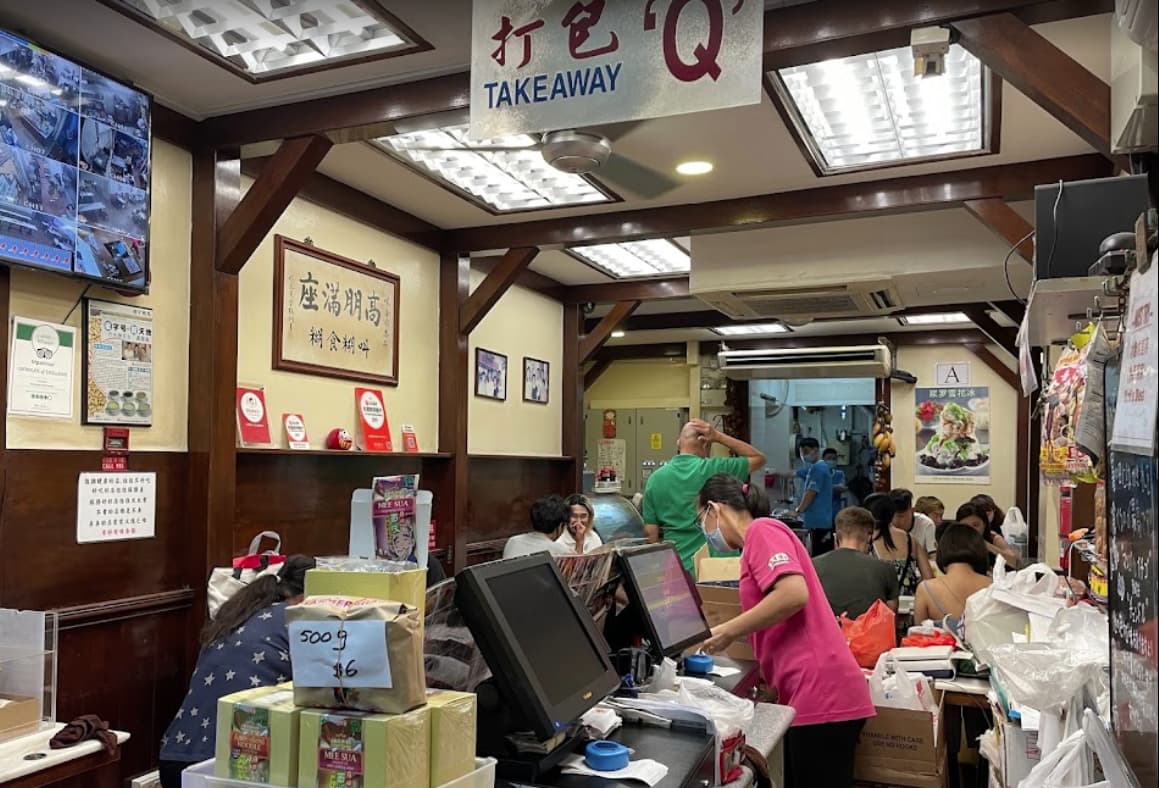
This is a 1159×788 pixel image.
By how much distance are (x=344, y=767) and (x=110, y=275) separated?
2488 millimetres

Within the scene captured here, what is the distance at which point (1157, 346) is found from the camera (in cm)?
108

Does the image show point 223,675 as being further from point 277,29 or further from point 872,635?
point 872,635

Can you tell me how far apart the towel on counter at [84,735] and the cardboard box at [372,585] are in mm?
1464

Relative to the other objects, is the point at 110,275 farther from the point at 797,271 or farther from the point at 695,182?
the point at 797,271

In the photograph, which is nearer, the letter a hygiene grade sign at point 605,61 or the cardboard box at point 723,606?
the letter a hygiene grade sign at point 605,61

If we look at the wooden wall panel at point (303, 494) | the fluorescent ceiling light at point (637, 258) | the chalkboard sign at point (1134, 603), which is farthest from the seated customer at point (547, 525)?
the chalkboard sign at point (1134, 603)

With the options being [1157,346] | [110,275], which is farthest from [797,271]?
[1157,346]

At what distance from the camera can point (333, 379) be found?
183 inches

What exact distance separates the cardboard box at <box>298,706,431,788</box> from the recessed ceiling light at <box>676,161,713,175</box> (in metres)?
3.33

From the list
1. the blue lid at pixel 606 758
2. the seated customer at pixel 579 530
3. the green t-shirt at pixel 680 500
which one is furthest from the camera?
the seated customer at pixel 579 530

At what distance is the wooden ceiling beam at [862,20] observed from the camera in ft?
8.59

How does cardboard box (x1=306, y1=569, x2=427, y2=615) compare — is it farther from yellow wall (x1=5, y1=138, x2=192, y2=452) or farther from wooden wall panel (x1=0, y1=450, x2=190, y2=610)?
yellow wall (x1=5, y1=138, x2=192, y2=452)

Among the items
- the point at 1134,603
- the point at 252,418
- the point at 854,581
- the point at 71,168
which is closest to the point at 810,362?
the point at 854,581

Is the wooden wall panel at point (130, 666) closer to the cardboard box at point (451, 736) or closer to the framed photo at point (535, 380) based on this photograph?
the cardboard box at point (451, 736)
